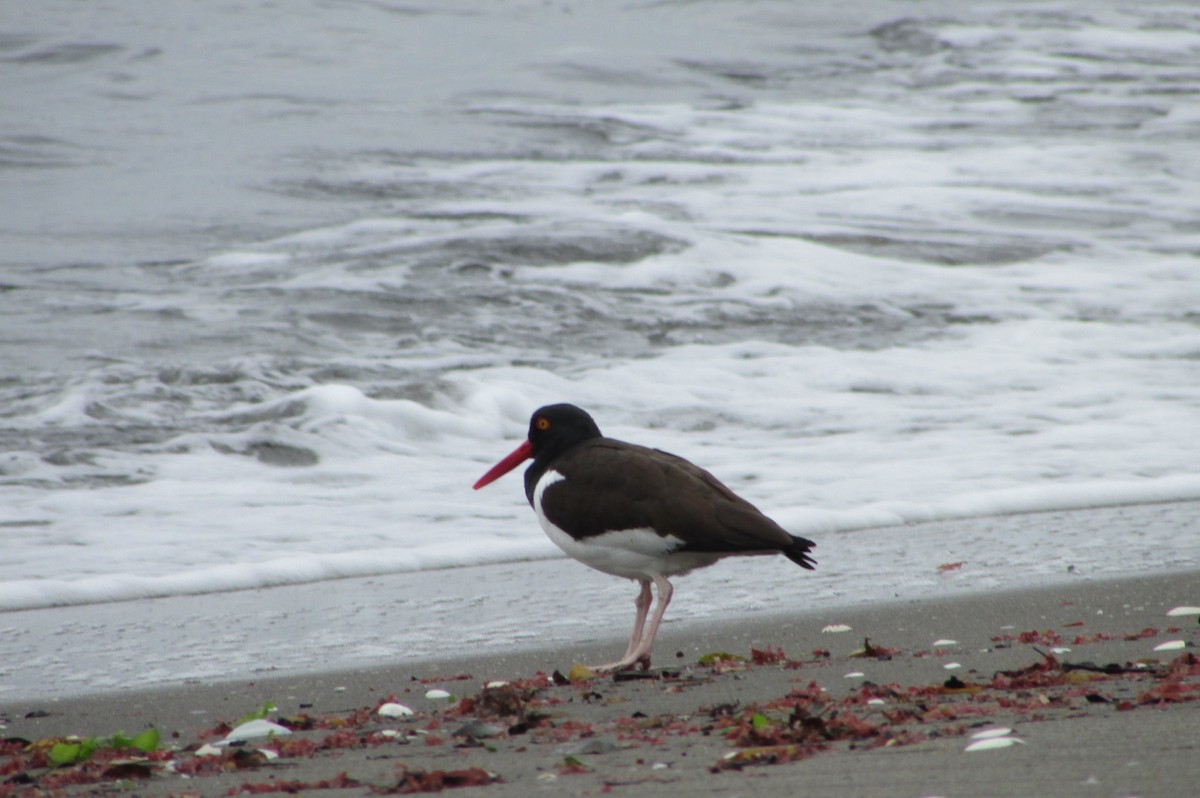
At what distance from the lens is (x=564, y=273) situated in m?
14.0

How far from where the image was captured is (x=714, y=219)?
53.5 feet

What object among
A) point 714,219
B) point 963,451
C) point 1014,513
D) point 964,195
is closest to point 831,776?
point 1014,513

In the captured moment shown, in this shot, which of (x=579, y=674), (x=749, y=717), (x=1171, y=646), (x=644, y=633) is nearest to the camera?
(x=749, y=717)

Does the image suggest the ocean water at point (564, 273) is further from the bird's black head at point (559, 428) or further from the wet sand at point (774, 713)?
the bird's black head at point (559, 428)

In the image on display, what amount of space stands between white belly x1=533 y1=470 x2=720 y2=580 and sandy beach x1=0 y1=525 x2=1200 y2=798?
29 cm

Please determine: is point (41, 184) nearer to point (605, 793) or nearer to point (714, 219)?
point (714, 219)

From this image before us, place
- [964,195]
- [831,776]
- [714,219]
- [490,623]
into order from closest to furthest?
[831,776], [490,623], [714,219], [964,195]

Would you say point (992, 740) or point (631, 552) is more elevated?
point (992, 740)

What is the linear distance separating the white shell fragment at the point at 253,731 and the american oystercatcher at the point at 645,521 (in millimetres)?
1186

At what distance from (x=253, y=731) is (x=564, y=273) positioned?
10.9m

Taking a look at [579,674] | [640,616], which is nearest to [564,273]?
[640,616]

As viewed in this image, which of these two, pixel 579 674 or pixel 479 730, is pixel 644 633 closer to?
pixel 579 674

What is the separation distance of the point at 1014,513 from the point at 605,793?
17.4 ft

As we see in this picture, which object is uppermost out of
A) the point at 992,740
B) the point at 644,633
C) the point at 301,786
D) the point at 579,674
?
the point at 992,740
